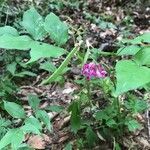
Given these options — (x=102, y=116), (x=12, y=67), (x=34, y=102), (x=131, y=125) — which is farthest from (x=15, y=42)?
(x=12, y=67)

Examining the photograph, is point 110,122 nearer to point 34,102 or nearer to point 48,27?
point 34,102

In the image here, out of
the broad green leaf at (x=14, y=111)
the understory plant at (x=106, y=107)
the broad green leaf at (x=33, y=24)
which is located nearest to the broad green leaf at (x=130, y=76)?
the understory plant at (x=106, y=107)

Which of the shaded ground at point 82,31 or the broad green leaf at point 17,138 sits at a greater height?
the broad green leaf at point 17,138

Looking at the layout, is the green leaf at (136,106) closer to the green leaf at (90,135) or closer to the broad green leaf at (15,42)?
the green leaf at (90,135)

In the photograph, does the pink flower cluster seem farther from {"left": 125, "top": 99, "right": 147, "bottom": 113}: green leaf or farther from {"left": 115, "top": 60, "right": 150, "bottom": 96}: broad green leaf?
{"left": 125, "top": 99, "right": 147, "bottom": 113}: green leaf

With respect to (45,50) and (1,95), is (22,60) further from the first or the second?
(45,50)

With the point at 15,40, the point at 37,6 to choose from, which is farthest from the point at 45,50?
the point at 37,6
